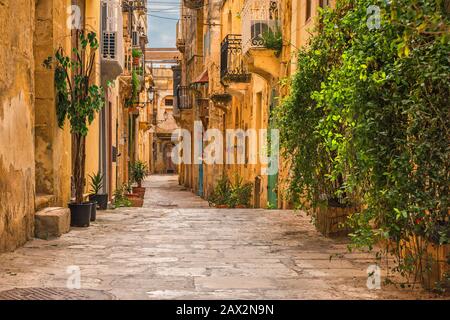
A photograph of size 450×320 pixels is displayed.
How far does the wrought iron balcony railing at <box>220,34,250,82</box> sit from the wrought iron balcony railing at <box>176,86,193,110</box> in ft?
45.9

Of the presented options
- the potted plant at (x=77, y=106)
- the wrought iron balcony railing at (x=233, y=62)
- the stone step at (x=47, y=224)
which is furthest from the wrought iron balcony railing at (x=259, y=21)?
the stone step at (x=47, y=224)

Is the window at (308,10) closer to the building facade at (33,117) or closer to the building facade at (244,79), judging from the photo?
the building facade at (244,79)

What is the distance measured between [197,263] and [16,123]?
296cm

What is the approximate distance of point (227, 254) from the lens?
7746 mm

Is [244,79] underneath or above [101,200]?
above

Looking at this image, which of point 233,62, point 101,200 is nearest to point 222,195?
point 233,62

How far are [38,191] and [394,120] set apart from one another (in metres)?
6.21

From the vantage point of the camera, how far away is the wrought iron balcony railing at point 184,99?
3638 cm

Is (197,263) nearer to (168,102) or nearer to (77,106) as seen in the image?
(77,106)

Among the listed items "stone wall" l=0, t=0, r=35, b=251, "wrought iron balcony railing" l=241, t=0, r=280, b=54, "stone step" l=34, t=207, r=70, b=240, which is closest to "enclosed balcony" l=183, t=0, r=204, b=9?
"wrought iron balcony railing" l=241, t=0, r=280, b=54

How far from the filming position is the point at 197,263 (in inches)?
279

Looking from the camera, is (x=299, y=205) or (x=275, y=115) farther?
(x=275, y=115)
